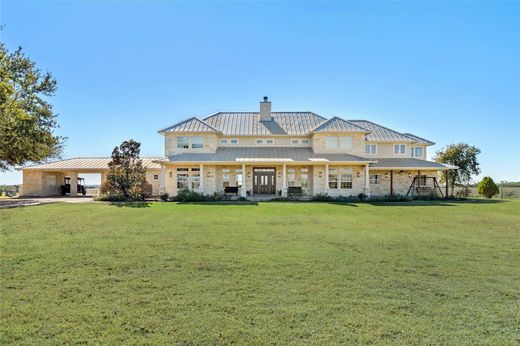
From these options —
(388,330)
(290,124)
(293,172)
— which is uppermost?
(290,124)

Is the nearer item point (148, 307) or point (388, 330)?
point (388, 330)

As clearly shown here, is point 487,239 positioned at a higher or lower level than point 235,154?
lower

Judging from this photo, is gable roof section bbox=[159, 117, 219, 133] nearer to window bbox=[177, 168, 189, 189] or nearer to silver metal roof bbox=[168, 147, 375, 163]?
silver metal roof bbox=[168, 147, 375, 163]

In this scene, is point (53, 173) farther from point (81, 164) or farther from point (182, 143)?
point (182, 143)

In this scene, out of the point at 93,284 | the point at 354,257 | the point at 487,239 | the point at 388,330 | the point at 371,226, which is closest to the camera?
the point at 388,330

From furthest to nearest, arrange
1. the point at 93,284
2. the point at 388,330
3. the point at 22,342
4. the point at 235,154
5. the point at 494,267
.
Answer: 1. the point at 235,154
2. the point at 494,267
3. the point at 93,284
4. the point at 388,330
5. the point at 22,342

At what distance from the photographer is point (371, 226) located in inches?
452

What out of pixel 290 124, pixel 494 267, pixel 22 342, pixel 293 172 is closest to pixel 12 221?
pixel 22 342

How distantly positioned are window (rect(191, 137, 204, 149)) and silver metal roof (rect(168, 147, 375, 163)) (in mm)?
798

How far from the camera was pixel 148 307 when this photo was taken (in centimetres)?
443

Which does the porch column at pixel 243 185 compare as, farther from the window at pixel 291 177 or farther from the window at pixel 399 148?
the window at pixel 399 148

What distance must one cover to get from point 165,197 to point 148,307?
18.2m

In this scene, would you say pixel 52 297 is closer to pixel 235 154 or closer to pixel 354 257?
pixel 354 257

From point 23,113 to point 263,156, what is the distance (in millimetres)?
16237
